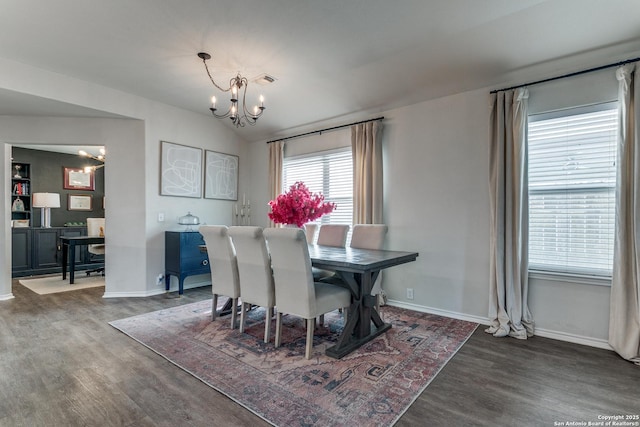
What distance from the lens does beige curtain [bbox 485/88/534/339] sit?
10.1 feet

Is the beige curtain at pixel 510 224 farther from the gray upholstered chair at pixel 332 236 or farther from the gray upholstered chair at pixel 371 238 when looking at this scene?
the gray upholstered chair at pixel 332 236

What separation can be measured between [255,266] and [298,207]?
2.42 ft

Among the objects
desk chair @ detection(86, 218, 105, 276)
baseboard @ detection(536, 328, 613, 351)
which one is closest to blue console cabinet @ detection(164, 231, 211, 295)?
desk chair @ detection(86, 218, 105, 276)

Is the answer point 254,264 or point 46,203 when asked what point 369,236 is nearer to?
point 254,264

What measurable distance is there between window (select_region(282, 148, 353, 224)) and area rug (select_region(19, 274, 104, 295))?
3.80 m

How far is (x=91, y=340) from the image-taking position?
115 inches

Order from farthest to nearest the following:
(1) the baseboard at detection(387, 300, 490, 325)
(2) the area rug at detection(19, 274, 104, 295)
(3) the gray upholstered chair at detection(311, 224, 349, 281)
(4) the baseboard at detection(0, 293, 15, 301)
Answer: (2) the area rug at detection(19, 274, 104, 295)
(4) the baseboard at detection(0, 293, 15, 301)
(3) the gray upholstered chair at detection(311, 224, 349, 281)
(1) the baseboard at detection(387, 300, 490, 325)

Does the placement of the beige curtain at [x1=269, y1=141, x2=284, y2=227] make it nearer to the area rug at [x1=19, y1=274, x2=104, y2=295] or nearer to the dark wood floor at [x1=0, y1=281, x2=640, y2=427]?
the dark wood floor at [x1=0, y1=281, x2=640, y2=427]

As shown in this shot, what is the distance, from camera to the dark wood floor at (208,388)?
183 centimetres

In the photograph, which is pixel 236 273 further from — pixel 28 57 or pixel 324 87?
pixel 28 57

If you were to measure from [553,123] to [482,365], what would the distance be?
92.4 inches

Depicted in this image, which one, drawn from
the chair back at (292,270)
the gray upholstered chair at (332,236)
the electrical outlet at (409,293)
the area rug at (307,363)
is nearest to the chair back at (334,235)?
the gray upholstered chair at (332,236)

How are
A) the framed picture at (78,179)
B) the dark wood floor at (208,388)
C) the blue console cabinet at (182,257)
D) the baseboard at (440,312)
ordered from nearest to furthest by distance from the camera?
1. the dark wood floor at (208,388)
2. the baseboard at (440,312)
3. the blue console cabinet at (182,257)
4. the framed picture at (78,179)

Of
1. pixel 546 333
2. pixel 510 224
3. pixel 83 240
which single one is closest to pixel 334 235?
pixel 510 224
